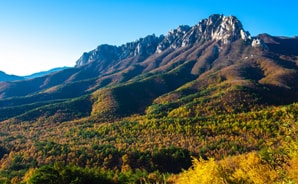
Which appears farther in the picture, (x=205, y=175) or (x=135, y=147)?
(x=135, y=147)

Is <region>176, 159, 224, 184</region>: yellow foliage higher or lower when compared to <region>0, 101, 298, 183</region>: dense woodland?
higher

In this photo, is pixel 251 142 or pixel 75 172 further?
pixel 251 142

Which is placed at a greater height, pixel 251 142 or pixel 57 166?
pixel 57 166

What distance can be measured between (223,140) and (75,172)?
74.5 meters

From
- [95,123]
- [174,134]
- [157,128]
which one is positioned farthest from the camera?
[95,123]

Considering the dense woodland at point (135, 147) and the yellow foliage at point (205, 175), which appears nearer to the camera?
the yellow foliage at point (205, 175)

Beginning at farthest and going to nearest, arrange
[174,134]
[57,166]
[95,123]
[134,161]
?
1. [95,123]
2. [174,134]
3. [134,161]
4. [57,166]

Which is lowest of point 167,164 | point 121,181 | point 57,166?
point 167,164

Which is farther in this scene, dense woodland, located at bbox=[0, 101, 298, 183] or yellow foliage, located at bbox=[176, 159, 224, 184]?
dense woodland, located at bbox=[0, 101, 298, 183]

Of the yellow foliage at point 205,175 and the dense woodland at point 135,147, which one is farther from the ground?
the yellow foliage at point 205,175

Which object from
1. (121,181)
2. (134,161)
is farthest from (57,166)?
(134,161)

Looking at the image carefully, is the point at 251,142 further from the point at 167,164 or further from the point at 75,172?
the point at 75,172

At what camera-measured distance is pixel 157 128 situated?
15500cm

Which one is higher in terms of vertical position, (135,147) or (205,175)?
(205,175)
